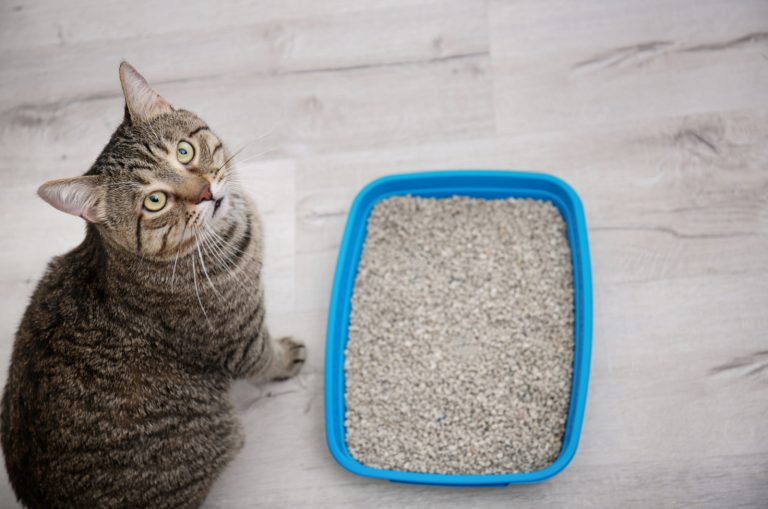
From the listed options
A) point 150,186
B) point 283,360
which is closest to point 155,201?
point 150,186

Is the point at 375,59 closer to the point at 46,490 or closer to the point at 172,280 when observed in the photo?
the point at 172,280

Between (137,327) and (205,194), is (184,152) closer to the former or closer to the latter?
(205,194)

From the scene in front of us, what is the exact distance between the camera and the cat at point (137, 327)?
116 cm

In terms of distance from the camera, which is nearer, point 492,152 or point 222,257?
point 222,257

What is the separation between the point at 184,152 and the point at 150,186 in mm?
109

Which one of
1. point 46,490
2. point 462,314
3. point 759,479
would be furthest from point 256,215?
point 759,479

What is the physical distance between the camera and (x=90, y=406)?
1.18 metres

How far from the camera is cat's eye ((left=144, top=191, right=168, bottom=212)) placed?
1151 mm

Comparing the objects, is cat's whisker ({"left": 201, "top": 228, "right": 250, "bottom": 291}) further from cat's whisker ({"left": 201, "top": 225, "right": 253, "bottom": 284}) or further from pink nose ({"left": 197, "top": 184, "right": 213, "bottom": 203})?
pink nose ({"left": 197, "top": 184, "right": 213, "bottom": 203})

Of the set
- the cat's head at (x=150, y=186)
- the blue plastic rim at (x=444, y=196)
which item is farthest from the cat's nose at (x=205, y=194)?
the blue plastic rim at (x=444, y=196)

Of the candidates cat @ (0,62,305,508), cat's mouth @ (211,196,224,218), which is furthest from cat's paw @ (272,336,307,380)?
cat's mouth @ (211,196,224,218)

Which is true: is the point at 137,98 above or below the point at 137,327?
above

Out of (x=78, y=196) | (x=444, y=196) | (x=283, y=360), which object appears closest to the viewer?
(x=78, y=196)

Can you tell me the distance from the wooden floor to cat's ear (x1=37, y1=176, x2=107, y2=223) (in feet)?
1.74
